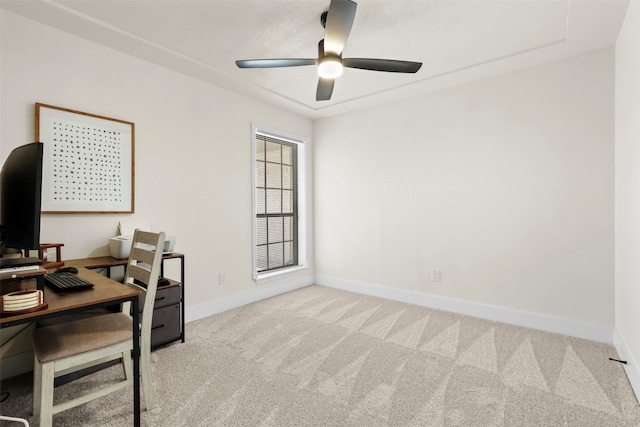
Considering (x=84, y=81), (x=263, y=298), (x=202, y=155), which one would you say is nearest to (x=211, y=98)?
(x=202, y=155)

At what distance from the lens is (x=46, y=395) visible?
138 centimetres

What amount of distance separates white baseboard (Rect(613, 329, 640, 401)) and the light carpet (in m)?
0.06

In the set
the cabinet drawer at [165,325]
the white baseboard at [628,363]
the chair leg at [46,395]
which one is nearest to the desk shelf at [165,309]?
the cabinet drawer at [165,325]

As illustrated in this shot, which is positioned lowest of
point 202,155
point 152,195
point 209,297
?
point 209,297

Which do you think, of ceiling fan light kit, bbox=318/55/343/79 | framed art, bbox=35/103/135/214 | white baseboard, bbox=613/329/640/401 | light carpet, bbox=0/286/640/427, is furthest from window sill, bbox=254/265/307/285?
white baseboard, bbox=613/329/640/401

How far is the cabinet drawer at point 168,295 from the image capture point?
252 centimetres

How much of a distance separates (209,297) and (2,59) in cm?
254

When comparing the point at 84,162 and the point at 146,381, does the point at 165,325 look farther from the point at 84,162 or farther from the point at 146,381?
the point at 84,162

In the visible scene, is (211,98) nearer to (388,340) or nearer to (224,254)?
(224,254)

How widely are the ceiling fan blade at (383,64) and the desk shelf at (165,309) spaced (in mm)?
2180

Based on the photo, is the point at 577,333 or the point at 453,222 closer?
the point at 577,333

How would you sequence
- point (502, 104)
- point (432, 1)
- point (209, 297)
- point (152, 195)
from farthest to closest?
point (209, 297) < point (502, 104) < point (152, 195) < point (432, 1)

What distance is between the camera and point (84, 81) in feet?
8.18

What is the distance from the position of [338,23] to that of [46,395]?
242cm
